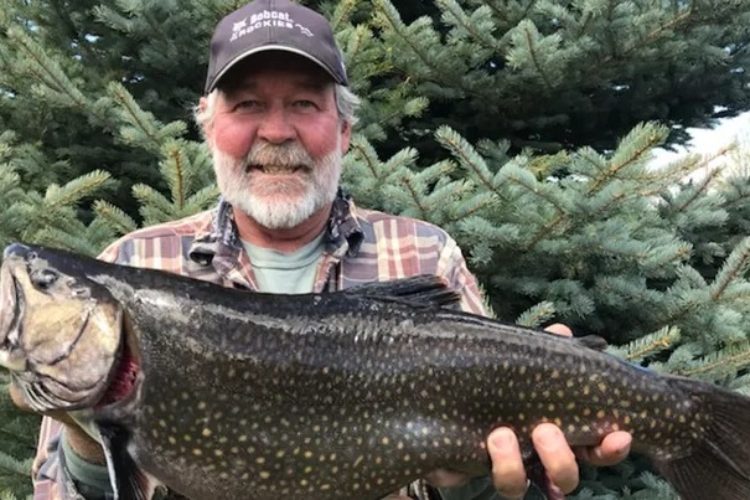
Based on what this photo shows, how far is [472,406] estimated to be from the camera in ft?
8.00

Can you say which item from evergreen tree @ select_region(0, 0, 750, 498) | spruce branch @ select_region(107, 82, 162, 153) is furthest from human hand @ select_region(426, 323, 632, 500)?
spruce branch @ select_region(107, 82, 162, 153)

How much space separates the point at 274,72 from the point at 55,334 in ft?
4.47

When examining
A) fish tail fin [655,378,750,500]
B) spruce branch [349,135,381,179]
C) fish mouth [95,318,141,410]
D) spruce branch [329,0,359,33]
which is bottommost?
fish tail fin [655,378,750,500]

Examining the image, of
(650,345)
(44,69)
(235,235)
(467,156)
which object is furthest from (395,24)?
(650,345)

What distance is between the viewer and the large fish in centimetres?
224

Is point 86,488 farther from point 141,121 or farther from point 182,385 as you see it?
point 141,121

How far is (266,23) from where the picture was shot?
10.3 ft

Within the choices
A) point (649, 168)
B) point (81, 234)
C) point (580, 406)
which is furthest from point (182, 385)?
point (649, 168)

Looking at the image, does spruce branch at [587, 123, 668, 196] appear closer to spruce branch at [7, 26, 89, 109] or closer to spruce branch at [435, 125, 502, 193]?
spruce branch at [435, 125, 502, 193]

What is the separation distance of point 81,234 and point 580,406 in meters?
2.52

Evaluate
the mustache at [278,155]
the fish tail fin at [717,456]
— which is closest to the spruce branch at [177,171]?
the mustache at [278,155]

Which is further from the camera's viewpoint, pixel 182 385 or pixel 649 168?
pixel 649 168

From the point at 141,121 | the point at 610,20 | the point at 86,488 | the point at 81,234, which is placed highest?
the point at 610,20

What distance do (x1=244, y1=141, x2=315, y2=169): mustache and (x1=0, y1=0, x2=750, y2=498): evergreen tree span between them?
2.17 feet
